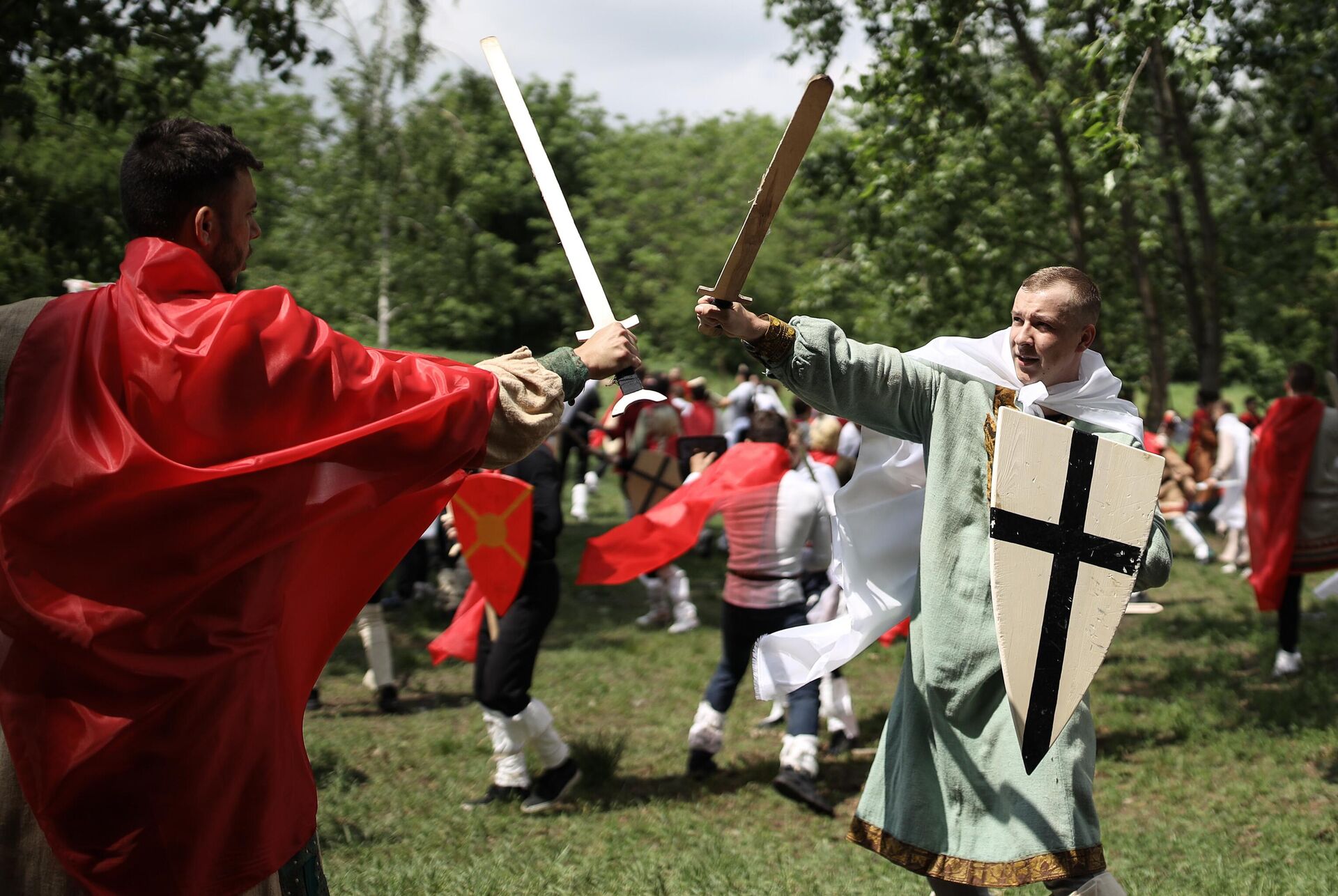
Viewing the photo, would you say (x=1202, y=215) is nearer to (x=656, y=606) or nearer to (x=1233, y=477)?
(x=1233, y=477)

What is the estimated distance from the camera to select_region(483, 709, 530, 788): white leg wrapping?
5.68m

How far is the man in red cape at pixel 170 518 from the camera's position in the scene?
2.03 m

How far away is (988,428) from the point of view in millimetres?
3051

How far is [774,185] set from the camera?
2570 mm

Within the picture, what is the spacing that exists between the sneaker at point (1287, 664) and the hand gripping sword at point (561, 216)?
6.90 meters

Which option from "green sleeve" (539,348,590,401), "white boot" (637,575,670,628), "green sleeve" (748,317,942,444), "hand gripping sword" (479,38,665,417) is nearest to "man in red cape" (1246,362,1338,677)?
"white boot" (637,575,670,628)

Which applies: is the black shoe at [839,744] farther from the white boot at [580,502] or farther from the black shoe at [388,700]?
the white boot at [580,502]

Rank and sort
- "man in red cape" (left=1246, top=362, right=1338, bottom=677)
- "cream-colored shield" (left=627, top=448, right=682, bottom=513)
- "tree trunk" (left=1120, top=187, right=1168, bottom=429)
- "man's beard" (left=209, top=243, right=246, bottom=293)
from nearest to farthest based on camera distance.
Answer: "man's beard" (left=209, top=243, right=246, bottom=293), "man in red cape" (left=1246, top=362, right=1338, bottom=677), "cream-colored shield" (left=627, top=448, right=682, bottom=513), "tree trunk" (left=1120, top=187, right=1168, bottom=429)

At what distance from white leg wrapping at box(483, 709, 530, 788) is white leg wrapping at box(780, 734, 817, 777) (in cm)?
124

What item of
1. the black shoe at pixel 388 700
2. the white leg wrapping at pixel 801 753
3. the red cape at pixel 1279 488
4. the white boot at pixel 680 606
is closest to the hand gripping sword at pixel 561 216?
the white leg wrapping at pixel 801 753

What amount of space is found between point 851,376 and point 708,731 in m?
3.52

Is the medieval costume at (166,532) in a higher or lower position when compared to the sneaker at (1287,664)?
higher

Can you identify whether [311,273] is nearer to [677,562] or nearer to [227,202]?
[677,562]

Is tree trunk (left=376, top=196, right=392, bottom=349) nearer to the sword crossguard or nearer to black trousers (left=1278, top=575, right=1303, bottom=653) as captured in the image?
black trousers (left=1278, top=575, right=1303, bottom=653)
